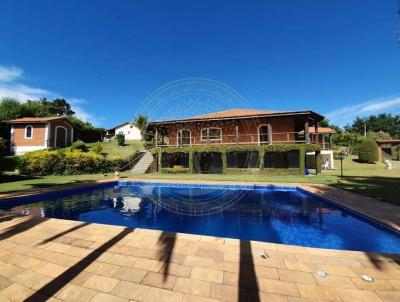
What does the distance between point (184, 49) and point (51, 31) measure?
405 inches

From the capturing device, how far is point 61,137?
27.0 meters

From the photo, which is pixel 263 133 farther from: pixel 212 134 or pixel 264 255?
pixel 264 255

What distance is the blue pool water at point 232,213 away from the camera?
5.47m

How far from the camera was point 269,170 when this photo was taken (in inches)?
707

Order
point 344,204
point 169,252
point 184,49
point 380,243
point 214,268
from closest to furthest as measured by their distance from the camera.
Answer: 1. point 214,268
2. point 169,252
3. point 380,243
4. point 344,204
5. point 184,49

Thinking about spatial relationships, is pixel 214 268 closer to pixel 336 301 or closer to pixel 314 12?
pixel 336 301

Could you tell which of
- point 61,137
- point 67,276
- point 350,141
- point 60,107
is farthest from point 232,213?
point 60,107

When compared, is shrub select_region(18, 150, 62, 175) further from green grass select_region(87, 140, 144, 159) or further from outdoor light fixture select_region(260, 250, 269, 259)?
outdoor light fixture select_region(260, 250, 269, 259)

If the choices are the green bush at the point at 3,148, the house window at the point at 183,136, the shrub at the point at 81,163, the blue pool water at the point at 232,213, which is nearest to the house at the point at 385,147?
the blue pool water at the point at 232,213

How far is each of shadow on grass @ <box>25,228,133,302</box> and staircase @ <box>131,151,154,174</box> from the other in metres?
17.1

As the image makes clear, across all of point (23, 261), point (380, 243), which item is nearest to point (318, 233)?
point (380, 243)

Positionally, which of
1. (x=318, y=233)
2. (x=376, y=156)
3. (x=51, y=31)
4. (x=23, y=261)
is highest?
(x=51, y=31)

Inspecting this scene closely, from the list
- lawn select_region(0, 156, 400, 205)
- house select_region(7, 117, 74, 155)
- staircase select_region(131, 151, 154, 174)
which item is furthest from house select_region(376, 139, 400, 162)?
house select_region(7, 117, 74, 155)

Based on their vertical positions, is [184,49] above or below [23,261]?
above
